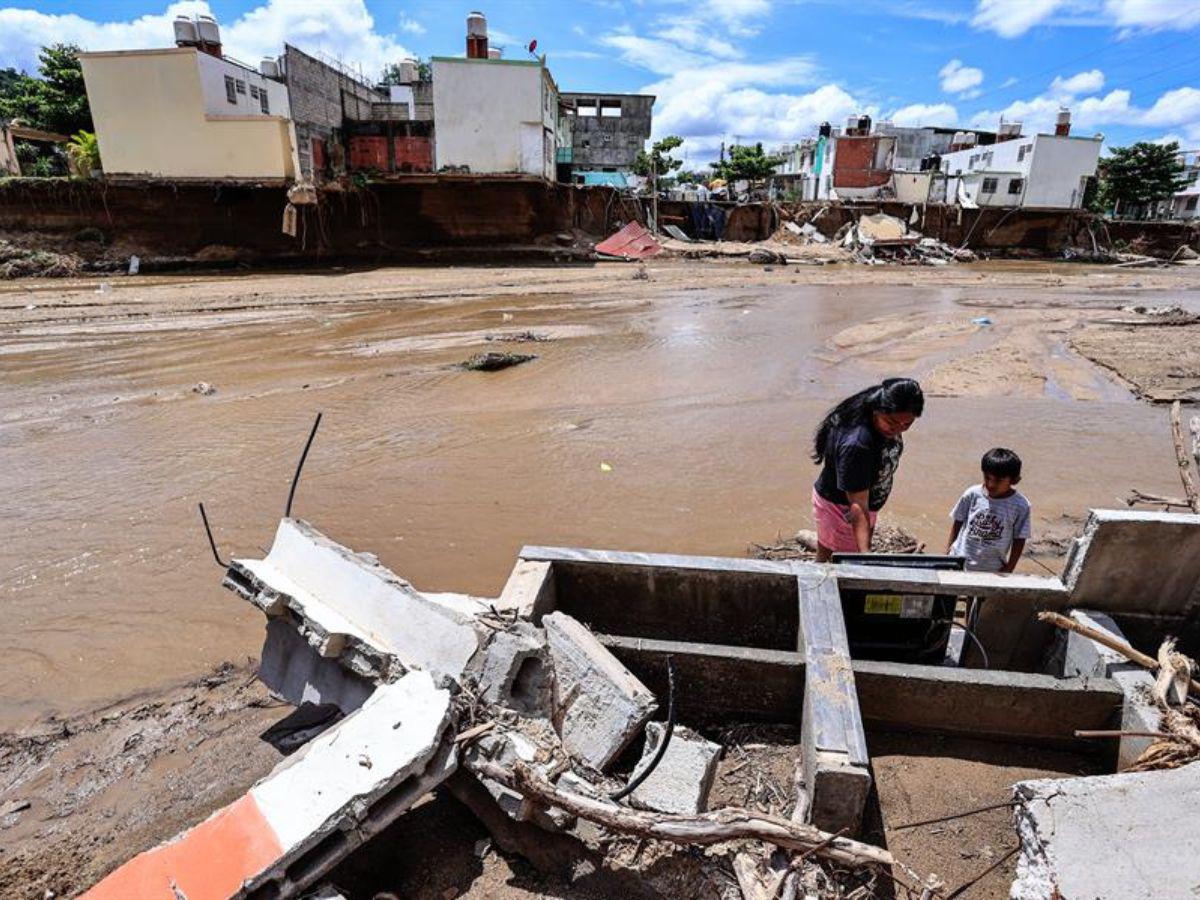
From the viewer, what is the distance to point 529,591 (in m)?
3.24

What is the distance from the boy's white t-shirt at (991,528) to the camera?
3.81m

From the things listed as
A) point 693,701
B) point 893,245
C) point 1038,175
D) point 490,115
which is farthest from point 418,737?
point 1038,175

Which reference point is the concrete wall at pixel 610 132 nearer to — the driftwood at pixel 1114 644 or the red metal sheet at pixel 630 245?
the red metal sheet at pixel 630 245

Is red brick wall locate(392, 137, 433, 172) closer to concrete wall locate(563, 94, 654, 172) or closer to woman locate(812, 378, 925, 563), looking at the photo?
concrete wall locate(563, 94, 654, 172)

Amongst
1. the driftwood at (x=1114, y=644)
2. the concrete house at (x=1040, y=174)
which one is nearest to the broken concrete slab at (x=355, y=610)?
the driftwood at (x=1114, y=644)

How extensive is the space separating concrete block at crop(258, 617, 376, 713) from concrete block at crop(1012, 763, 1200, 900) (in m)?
2.35

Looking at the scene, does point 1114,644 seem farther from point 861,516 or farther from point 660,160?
point 660,160

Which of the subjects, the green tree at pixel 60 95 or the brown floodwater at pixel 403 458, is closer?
the brown floodwater at pixel 403 458

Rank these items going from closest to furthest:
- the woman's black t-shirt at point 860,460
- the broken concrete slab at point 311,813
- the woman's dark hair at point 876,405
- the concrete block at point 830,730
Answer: the broken concrete slab at point 311,813, the concrete block at point 830,730, the woman's dark hair at point 876,405, the woman's black t-shirt at point 860,460

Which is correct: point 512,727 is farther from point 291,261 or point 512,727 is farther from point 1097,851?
point 291,261

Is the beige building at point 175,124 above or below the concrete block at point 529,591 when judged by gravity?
above

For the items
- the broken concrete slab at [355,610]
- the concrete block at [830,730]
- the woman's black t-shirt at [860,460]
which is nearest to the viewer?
the concrete block at [830,730]

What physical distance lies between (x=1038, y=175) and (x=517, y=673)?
43877 mm

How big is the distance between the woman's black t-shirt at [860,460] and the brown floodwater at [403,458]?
7.49ft
